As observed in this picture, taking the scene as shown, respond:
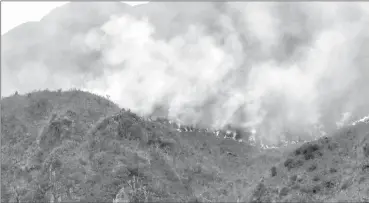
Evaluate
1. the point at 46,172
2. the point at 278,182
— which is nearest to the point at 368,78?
the point at 278,182

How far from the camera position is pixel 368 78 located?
382 feet

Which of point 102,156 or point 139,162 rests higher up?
point 102,156

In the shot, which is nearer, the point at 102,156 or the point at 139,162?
the point at 102,156

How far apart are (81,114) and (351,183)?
56.8 meters

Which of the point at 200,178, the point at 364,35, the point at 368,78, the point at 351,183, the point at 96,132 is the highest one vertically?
the point at 364,35

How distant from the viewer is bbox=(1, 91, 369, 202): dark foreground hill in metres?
70.6

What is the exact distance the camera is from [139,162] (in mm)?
86438

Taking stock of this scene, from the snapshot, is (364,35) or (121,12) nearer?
(364,35)

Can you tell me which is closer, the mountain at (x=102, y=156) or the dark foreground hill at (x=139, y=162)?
the dark foreground hill at (x=139, y=162)

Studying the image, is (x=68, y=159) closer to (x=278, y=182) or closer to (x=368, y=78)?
(x=278, y=182)

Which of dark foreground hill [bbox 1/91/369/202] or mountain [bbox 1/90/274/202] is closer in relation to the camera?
dark foreground hill [bbox 1/91/369/202]

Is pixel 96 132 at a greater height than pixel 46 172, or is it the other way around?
pixel 96 132

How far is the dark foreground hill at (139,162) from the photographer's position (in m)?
70.6

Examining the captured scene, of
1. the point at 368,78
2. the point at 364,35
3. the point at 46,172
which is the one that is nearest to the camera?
the point at 46,172
